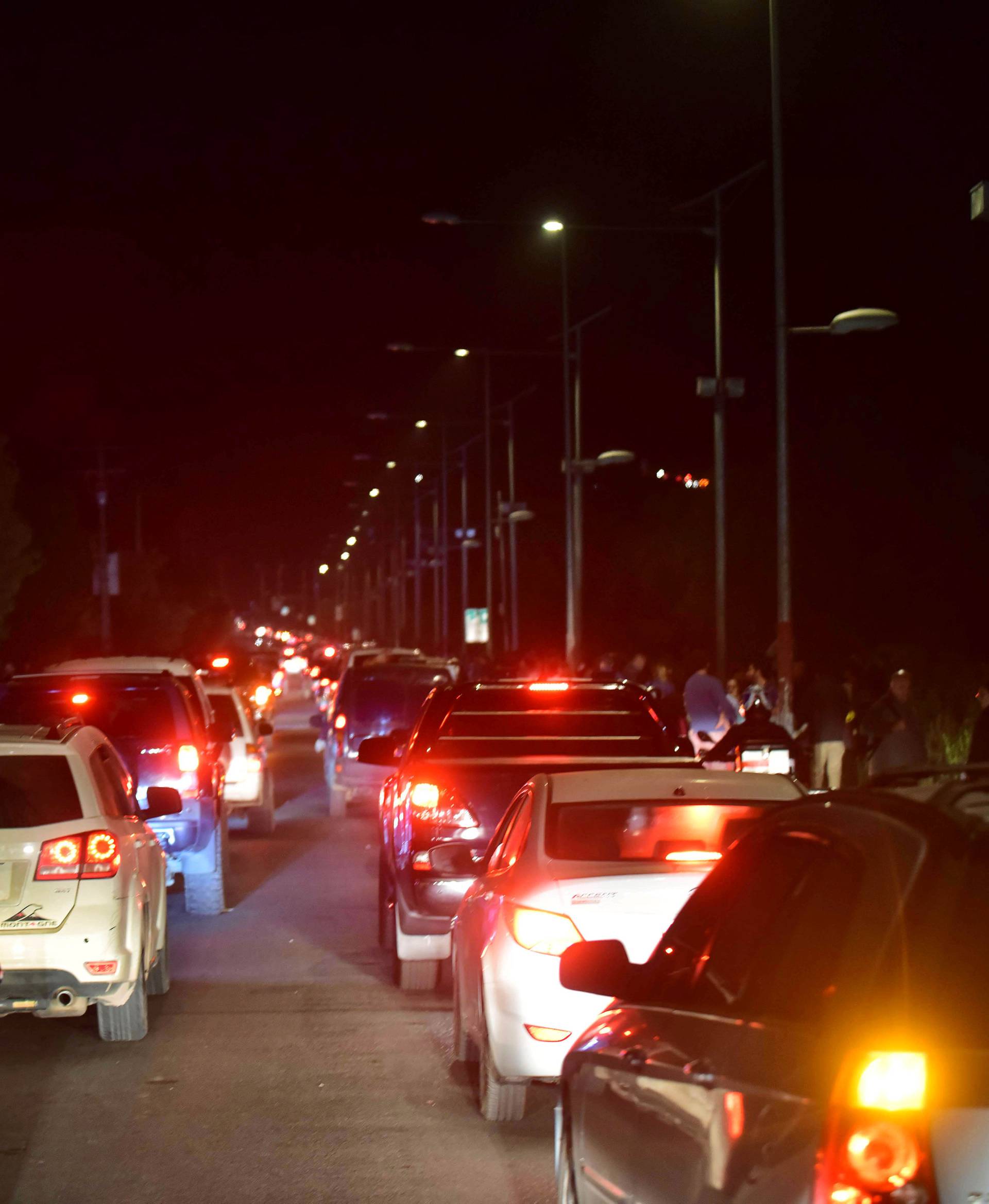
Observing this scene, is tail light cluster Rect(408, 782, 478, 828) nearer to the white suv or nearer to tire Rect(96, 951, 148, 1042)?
the white suv

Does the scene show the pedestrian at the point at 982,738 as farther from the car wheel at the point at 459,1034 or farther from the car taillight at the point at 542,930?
the car taillight at the point at 542,930

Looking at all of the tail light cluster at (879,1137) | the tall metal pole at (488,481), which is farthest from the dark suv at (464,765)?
the tall metal pole at (488,481)

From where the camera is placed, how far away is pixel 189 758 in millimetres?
14320

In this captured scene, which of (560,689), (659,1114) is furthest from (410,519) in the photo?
(659,1114)

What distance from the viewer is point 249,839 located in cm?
2141

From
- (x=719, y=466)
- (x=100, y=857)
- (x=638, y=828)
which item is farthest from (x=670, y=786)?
(x=719, y=466)

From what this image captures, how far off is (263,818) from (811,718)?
637 centimetres

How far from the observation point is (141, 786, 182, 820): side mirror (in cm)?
1060

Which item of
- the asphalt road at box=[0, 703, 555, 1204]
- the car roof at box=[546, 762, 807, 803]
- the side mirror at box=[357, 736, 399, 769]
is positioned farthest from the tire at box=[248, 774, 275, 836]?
the car roof at box=[546, 762, 807, 803]

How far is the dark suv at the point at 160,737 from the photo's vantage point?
14.2 metres

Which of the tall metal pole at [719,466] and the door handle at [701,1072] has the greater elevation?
the tall metal pole at [719,466]

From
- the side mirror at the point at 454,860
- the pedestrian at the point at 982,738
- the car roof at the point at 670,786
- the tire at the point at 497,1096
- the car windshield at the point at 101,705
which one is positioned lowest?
the tire at the point at 497,1096

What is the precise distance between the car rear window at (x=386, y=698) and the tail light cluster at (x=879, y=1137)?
20.6m

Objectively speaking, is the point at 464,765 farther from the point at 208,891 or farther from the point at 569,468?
the point at 569,468
